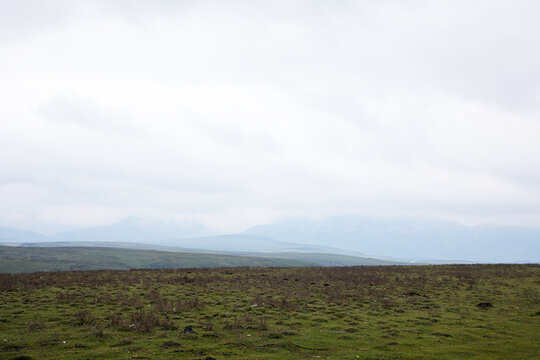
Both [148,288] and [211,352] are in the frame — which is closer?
[211,352]

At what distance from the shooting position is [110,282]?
39594mm

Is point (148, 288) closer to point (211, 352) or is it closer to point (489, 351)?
point (211, 352)

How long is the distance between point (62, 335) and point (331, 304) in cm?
2001

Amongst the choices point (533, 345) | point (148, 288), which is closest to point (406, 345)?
point (533, 345)

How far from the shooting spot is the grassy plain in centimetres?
1731

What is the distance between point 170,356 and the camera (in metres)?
16.0

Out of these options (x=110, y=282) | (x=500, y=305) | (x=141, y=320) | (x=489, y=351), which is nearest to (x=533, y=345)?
(x=489, y=351)

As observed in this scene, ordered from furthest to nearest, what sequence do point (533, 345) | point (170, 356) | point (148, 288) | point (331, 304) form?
point (148, 288) → point (331, 304) → point (533, 345) → point (170, 356)

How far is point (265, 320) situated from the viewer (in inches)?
891

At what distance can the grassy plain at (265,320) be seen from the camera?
Result: 17.3 m

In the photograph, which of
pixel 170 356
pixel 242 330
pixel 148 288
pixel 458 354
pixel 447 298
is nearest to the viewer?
pixel 170 356

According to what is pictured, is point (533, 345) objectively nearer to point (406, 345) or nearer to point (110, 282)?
point (406, 345)

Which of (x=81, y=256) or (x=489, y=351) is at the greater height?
(x=489, y=351)

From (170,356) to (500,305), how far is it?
2871cm
